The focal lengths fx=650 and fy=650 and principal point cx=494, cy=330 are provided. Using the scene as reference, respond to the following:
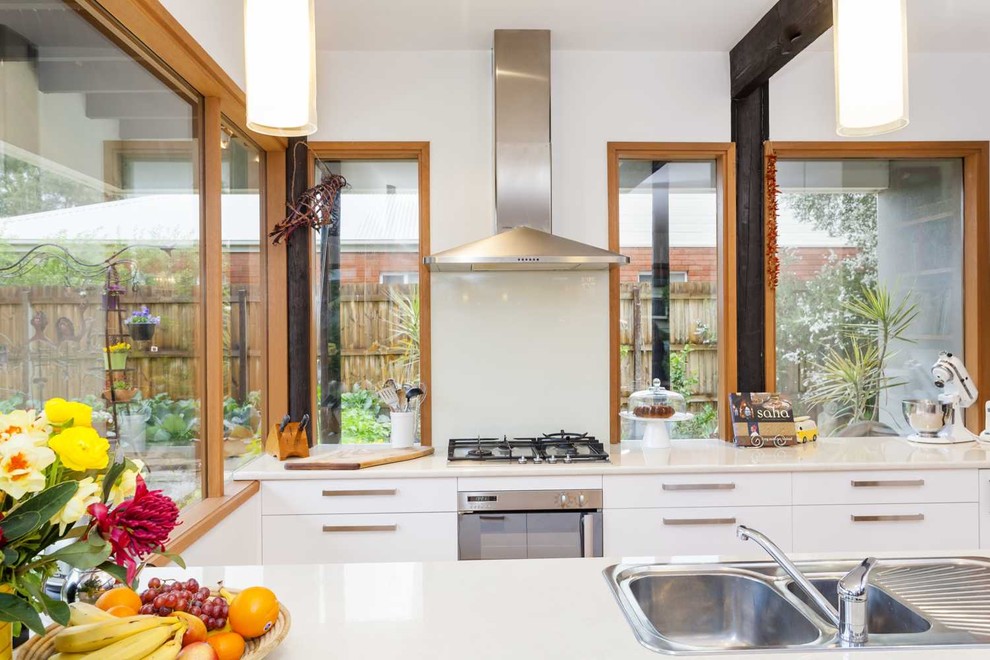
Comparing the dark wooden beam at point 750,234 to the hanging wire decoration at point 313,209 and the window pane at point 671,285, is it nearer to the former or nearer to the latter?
the window pane at point 671,285

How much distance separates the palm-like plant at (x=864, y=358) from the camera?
3379 millimetres

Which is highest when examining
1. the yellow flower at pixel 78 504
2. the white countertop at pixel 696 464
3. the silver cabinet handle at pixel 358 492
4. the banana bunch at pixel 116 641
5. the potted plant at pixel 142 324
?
the potted plant at pixel 142 324

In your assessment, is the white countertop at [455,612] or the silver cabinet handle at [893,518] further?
the silver cabinet handle at [893,518]

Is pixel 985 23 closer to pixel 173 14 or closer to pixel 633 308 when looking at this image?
pixel 633 308

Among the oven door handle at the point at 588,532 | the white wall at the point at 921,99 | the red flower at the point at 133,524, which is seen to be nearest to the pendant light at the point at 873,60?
the red flower at the point at 133,524

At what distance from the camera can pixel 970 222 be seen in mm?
3367

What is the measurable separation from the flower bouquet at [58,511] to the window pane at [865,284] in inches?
125

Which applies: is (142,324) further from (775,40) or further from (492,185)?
(775,40)

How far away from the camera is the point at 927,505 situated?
2.70m

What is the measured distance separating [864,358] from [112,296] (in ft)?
11.1

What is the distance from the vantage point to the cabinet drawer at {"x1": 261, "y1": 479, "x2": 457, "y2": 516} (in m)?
2.61

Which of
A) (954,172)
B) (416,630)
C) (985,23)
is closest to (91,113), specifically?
(416,630)

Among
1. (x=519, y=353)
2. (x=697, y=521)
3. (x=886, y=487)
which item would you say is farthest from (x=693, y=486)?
(x=519, y=353)

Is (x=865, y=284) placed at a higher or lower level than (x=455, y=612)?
higher
